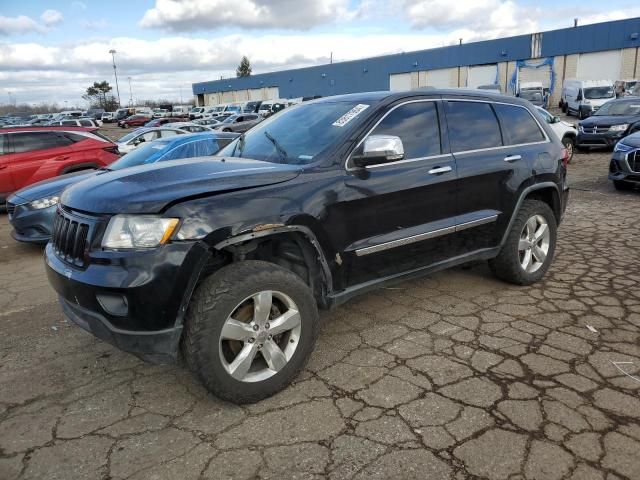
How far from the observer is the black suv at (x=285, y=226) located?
8.68 feet

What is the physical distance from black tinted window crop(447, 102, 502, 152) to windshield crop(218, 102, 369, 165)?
0.85 meters

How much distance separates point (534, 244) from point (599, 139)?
38.7 feet

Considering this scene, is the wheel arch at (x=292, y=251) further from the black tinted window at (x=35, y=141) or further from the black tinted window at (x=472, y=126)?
the black tinted window at (x=35, y=141)

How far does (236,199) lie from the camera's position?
9.20 ft

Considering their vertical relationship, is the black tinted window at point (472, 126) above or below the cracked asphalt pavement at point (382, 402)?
above

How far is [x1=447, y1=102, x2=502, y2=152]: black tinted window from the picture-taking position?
3992 millimetres

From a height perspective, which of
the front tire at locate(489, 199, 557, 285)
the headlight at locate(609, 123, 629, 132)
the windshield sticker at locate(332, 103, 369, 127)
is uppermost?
the windshield sticker at locate(332, 103, 369, 127)

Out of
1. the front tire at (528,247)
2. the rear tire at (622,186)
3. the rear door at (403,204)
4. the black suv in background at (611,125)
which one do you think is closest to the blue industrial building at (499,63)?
the black suv in background at (611,125)

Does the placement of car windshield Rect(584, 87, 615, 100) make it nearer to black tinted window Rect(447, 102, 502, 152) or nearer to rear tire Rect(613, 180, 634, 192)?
rear tire Rect(613, 180, 634, 192)

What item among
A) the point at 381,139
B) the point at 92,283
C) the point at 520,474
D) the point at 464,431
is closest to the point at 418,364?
the point at 464,431

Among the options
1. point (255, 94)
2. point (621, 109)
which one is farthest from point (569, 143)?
point (255, 94)

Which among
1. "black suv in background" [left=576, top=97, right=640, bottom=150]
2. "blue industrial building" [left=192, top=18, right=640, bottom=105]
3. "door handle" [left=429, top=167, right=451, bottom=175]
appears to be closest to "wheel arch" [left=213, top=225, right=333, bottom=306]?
"door handle" [left=429, top=167, right=451, bottom=175]

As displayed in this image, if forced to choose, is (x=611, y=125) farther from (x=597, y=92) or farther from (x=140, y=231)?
(x=597, y=92)

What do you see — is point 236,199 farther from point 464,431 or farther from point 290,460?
point 464,431
